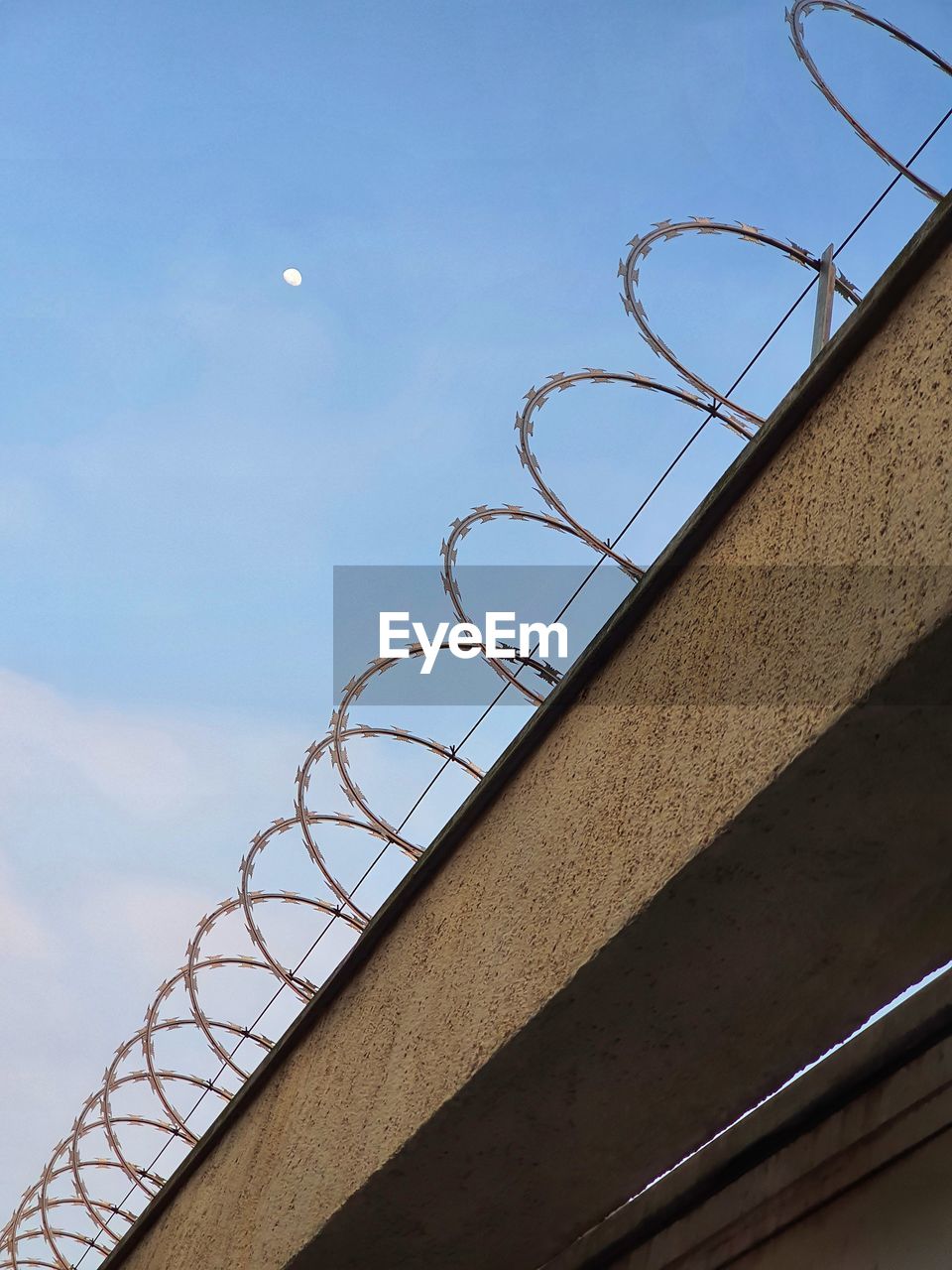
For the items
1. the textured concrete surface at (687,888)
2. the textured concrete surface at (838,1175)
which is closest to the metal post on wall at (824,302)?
the textured concrete surface at (687,888)

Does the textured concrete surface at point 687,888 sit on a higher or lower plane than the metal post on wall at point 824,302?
lower

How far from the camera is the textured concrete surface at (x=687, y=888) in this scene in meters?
2.21

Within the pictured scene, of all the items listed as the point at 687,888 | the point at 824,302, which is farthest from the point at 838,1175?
the point at 824,302

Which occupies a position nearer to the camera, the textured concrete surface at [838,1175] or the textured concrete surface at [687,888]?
the textured concrete surface at [687,888]

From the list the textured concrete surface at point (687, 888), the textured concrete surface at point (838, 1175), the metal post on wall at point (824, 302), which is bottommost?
the textured concrete surface at point (838, 1175)

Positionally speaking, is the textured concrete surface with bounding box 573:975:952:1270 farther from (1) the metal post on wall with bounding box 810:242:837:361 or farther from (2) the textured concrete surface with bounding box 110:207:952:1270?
(1) the metal post on wall with bounding box 810:242:837:361

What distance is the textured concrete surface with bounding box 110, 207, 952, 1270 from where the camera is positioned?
7.25ft

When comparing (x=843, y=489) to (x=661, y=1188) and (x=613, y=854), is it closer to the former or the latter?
(x=613, y=854)

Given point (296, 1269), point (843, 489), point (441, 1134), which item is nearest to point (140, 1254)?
point (296, 1269)

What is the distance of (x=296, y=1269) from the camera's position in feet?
12.1

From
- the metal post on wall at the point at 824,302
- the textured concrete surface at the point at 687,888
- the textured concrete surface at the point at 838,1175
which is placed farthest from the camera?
the metal post on wall at the point at 824,302

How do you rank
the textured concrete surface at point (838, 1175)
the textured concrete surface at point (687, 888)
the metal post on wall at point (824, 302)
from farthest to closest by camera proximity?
the metal post on wall at point (824, 302)
the textured concrete surface at point (838, 1175)
the textured concrete surface at point (687, 888)

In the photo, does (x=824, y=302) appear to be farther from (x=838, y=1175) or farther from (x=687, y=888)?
(x=838, y=1175)

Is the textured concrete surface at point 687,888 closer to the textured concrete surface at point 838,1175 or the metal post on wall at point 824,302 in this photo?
the textured concrete surface at point 838,1175
